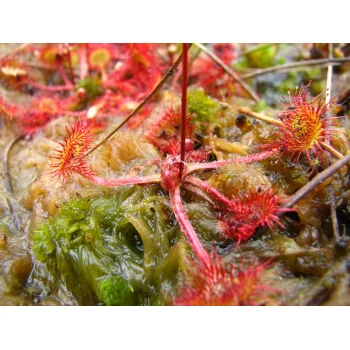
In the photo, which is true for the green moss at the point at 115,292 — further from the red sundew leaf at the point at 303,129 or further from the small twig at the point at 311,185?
the red sundew leaf at the point at 303,129

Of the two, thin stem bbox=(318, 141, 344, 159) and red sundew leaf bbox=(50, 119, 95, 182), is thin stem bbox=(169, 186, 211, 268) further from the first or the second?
thin stem bbox=(318, 141, 344, 159)

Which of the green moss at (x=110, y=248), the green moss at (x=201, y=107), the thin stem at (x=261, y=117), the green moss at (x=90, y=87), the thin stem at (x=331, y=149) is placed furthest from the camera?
the green moss at (x=90, y=87)

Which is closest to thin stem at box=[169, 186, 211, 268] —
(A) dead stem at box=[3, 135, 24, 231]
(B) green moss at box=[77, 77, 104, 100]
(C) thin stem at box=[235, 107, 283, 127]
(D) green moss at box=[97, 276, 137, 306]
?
(D) green moss at box=[97, 276, 137, 306]

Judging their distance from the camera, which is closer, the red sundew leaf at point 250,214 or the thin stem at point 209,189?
the red sundew leaf at point 250,214

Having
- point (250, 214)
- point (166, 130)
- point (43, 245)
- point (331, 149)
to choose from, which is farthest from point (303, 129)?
point (43, 245)

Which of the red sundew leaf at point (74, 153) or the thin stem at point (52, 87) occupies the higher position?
the thin stem at point (52, 87)

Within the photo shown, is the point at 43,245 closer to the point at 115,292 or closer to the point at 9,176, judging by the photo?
the point at 115,292

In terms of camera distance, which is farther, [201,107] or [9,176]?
[9,176]

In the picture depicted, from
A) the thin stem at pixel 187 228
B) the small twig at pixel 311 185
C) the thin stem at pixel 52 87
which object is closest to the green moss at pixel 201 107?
the thin stem at pixel 187 228
